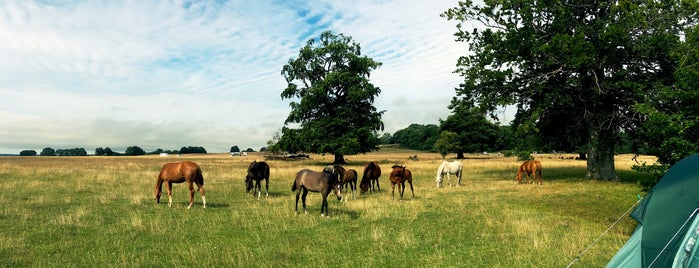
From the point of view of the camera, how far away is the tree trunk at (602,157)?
79.4ft

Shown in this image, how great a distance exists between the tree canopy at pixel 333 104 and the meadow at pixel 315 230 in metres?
28.7

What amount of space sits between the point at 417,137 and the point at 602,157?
12645 cm

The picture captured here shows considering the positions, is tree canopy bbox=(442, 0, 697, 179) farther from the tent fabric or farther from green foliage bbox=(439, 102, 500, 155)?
green foliage bbox=(439, 102, 500, 155)

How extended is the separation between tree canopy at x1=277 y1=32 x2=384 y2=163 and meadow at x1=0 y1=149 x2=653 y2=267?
2871 cm

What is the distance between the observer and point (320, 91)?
4722 centimetres

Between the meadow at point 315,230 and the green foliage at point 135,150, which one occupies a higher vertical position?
the green foliage at point 135,150

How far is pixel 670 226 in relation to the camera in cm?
631

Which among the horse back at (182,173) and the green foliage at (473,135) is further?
the green foliage at (473,135)

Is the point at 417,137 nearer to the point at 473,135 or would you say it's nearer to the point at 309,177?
the point at 473,135

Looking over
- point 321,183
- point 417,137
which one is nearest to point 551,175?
point 321,183

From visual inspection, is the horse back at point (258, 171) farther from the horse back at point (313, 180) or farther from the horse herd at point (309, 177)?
the horse back at point (313, 180)

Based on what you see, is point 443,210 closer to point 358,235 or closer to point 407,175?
point 407,175

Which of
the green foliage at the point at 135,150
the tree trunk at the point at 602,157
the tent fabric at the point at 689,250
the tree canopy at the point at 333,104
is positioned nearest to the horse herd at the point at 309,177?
the tree trunk at the point at 602,157

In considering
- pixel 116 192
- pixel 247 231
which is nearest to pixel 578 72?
pixel 247 231
